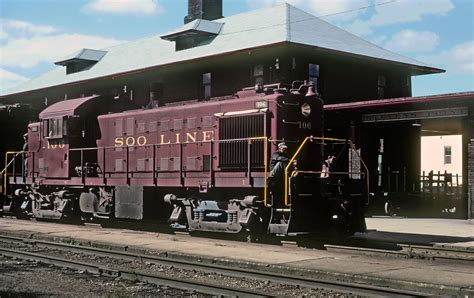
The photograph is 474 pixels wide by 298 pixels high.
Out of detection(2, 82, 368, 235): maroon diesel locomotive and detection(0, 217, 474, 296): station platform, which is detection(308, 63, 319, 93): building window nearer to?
detection(2, 82, 368, 235): maroon diesel locomotive

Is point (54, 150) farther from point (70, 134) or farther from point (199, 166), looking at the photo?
point (199, 166)

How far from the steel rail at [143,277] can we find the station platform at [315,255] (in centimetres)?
180

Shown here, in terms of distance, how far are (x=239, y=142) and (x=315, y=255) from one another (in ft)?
12.6

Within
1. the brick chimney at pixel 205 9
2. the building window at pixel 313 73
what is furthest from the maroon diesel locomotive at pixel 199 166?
the brick chimney at pixel 205 9

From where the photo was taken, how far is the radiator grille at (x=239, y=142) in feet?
44.0

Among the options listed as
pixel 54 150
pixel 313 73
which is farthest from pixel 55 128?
pixel 313 73

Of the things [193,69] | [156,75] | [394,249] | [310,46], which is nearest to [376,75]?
[310,46]

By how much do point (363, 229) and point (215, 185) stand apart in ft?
11.5

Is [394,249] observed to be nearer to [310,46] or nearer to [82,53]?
[310,46]

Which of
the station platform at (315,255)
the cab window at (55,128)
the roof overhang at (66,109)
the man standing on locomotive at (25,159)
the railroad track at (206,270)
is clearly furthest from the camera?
the man standing on locomotive at (25,159)

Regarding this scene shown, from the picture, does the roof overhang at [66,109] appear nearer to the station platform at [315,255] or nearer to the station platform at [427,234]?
the station platform at [315,255]

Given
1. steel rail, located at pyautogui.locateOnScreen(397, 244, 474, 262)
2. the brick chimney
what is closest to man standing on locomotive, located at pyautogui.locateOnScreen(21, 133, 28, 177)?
steel rail, located at pyautogui.locateOnScreen(397, 244, 474, 262)

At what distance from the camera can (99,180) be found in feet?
55.2

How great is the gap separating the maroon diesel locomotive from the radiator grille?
0.08 feet
